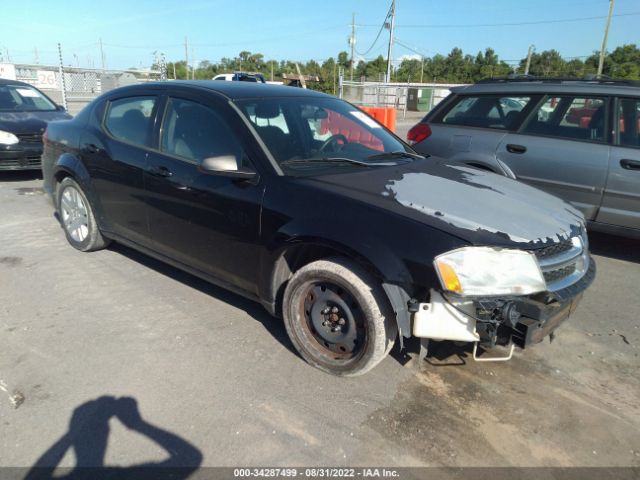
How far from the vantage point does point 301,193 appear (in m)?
2.82

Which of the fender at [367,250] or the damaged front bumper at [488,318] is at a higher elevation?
the fender at [367,250]

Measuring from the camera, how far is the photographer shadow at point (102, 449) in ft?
7.05

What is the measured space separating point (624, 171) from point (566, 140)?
24.4 inches

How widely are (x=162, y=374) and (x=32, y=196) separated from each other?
5.46 metres

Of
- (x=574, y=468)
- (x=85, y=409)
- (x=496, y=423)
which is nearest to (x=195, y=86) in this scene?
(x=85, y=409)

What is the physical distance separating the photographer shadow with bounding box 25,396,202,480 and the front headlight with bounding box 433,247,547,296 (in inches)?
58.9

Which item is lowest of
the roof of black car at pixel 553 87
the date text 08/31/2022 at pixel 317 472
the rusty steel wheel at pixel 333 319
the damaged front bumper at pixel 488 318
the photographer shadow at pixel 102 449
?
the date text 08/31/2022 at pixel 317 472

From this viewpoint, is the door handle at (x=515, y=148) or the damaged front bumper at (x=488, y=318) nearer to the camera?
the damaged front bumper at (x=488, y=318)

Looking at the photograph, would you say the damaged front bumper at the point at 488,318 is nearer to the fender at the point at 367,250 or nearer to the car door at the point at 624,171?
the fender at the point at 367,250

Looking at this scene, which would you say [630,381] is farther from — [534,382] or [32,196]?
[32,196]

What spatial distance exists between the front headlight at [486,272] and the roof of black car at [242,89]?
1.91 m

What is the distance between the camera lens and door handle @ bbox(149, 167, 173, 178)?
3432 millimetres

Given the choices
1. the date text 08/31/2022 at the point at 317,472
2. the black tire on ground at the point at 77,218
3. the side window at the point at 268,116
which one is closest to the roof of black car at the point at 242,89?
the side window at the point at 268,116

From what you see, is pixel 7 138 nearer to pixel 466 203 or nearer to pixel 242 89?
pixel 242 89
